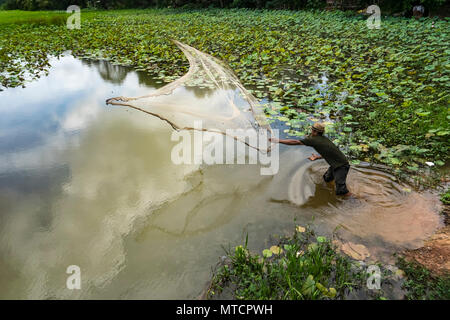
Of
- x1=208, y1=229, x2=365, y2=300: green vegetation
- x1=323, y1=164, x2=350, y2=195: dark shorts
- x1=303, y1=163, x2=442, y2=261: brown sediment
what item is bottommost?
x1=208, y1=229, x2=365, y2=300: green vegetation

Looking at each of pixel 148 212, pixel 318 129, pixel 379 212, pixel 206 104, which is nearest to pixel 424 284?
pixel 379 212

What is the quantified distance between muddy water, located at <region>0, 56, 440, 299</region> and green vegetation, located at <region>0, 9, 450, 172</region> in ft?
3.70

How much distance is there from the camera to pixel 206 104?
5383 millimetres

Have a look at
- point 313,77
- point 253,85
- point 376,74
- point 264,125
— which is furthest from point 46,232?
point 376,74

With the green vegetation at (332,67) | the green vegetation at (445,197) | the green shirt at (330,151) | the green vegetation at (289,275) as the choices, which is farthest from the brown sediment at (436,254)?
the green vegetation at (332,67)

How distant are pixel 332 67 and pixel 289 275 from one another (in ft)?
24.2

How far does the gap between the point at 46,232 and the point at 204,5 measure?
33.0 m

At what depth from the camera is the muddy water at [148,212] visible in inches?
101

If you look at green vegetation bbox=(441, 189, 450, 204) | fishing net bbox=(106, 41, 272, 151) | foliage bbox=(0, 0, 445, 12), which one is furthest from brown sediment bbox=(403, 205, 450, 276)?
foliage bbox=(0, 0, 445, 12)

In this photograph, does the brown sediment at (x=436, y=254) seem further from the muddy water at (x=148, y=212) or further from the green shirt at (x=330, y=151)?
the green shirt at (x=330, y=151)

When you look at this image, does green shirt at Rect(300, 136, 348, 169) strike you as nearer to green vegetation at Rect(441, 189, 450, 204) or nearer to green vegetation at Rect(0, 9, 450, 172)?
green vegetation at Rect(0, 9, 450, 172)

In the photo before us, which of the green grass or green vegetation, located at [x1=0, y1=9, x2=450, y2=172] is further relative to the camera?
the green grass

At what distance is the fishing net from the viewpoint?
474 centimetres

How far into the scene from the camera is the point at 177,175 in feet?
12.9
